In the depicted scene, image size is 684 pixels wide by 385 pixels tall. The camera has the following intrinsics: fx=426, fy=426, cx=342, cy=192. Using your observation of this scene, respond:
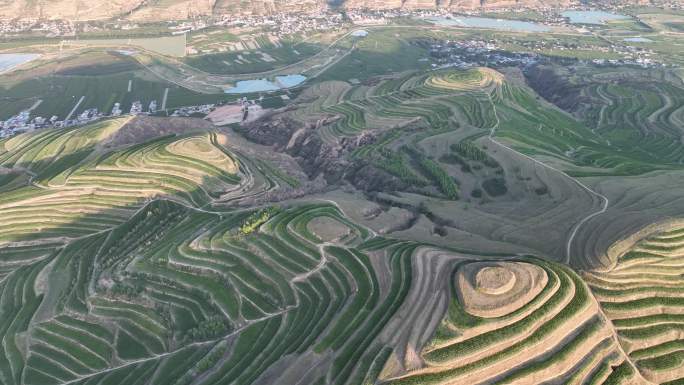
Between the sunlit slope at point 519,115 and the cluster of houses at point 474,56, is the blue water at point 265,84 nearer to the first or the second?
the sunlit slope at point 519,115

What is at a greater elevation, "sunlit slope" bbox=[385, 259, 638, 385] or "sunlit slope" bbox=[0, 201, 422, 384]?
"sunlit slope" bbox=[385, 259, 638, 385]

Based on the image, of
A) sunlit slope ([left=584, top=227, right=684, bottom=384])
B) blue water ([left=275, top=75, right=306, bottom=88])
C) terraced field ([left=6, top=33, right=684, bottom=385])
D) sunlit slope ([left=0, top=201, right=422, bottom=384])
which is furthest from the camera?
blue water ([left=275, top=75, right=306, bottom=88])

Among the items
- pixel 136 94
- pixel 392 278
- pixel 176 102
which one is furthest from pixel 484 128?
pixel 136 94

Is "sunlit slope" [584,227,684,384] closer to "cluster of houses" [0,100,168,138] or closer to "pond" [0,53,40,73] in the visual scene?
"cluster of houses" [0,100,168,138]

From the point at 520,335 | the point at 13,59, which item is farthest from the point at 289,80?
the point at 520,335

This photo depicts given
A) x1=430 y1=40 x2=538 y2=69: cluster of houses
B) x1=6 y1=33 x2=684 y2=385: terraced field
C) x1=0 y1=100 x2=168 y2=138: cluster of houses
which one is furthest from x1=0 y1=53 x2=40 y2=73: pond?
x1=430 y1=40 x2=538 y2=69: cluster of houses

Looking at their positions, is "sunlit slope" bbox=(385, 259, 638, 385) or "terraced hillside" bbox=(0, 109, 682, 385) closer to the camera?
"sunlit slope" bbox=(385, 259, 638, 385)

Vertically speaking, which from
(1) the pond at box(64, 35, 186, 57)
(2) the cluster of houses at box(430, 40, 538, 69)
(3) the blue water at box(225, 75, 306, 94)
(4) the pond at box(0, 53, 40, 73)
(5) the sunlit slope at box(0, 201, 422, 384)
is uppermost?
(1) the pond at box(64, 35, 186, 57)
